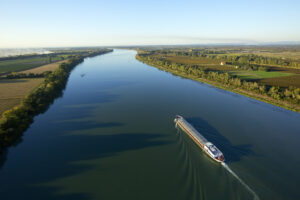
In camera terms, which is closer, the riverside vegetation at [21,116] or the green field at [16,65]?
the riverside vegetation at [21,116]

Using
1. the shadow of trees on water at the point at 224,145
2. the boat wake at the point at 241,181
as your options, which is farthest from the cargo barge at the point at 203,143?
the shadow of trees on water at the point at 224,145

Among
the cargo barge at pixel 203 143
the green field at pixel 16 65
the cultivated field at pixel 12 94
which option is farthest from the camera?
the green field at pixel 16 65

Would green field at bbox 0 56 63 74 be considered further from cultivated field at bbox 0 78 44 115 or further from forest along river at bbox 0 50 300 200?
forest along river at bbox 0 50 300 200

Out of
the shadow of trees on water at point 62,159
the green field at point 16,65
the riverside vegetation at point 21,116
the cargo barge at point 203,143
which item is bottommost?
the shadow of trees on water at point 62,159

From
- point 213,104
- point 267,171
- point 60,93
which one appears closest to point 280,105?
point 213,104

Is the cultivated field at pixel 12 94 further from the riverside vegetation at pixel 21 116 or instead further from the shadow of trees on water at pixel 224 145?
the shadow of trees on water at pixel 224 145

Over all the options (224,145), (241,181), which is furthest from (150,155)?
(224,145)
